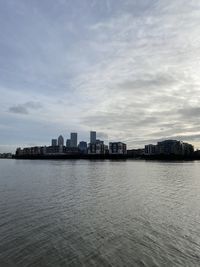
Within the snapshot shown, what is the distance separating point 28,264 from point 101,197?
28.3 m

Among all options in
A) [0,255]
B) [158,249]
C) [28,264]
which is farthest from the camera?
[158,249]

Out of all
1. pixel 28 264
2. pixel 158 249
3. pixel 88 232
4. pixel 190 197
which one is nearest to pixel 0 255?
pixel 28 264

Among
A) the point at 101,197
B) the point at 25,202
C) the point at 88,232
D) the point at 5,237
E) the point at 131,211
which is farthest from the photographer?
the point at 101,197

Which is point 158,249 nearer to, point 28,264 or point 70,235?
point 70,235

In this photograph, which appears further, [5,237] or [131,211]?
[131,211]

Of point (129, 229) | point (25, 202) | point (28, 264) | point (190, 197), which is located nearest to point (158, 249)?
point (129, 229)

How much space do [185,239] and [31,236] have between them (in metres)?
13.2

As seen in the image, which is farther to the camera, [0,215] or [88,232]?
[0,215]

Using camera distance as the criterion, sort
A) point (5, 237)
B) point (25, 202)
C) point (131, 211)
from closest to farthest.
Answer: point (5, 237), point (131, 211), point (25, 202)

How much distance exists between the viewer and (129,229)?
2736 centimetres

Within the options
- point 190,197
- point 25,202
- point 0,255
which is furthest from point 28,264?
point 190,197

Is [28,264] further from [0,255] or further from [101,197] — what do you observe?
Answer: [101,197]

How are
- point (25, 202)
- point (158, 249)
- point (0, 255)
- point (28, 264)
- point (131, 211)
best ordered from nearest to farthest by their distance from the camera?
point (28, 264), point (0, 255), point (158, 249), point (131, 211), point (25, 202)

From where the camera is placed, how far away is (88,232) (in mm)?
26156
